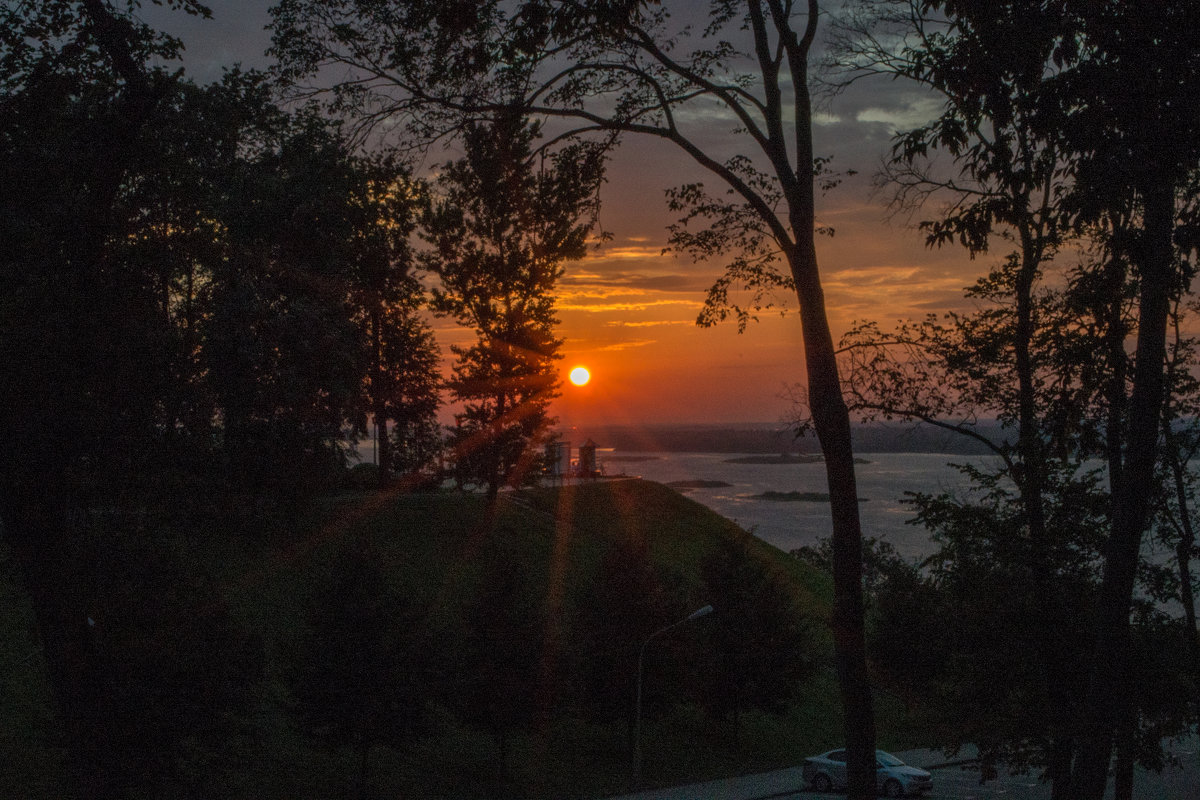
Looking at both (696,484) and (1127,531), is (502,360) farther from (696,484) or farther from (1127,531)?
(696,484)

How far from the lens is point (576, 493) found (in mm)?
55656

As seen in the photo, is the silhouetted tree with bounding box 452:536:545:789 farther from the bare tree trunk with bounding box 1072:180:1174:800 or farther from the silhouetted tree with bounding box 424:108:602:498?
the bare tree trunk with bounding box 1072:180:1174:800

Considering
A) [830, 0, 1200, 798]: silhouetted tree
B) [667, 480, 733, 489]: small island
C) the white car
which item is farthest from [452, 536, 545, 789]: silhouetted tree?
[667, 480, 733, 489]: small island

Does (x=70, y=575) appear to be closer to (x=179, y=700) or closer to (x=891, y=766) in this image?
(x=179, y=700)

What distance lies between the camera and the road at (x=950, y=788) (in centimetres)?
2980

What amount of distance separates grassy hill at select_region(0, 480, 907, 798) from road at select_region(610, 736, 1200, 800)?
47.7 inches

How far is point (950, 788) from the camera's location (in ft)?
105

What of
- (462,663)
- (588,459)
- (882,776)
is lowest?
(882,776)

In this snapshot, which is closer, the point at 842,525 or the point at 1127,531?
the point at 842,525

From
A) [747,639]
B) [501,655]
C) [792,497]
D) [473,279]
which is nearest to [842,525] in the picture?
[473,279]

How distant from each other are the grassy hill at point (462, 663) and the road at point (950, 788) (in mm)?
1212

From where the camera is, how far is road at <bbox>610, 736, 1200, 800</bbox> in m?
29.8

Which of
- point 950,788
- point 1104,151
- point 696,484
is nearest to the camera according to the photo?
point 1104,151

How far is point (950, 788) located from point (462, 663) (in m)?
17.3
